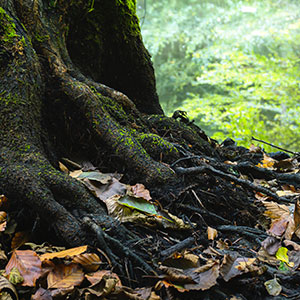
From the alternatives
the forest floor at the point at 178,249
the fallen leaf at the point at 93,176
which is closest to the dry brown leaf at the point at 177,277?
the forest floor at the point at 178,249

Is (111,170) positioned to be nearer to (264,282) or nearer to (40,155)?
(40,155)

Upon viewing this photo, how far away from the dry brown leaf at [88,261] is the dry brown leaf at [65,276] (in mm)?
23

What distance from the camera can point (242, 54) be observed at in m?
10.6

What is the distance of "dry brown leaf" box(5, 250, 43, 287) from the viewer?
1.21 m

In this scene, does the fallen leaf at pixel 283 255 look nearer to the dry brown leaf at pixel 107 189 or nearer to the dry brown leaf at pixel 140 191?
the dry brown leaf at pixel 140 191

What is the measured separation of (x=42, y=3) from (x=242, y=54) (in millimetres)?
9499

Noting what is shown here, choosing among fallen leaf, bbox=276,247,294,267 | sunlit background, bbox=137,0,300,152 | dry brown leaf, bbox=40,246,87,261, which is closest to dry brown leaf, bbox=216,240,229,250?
fallen leaf, bbox=276,247,294,267

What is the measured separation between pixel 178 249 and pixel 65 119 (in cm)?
124

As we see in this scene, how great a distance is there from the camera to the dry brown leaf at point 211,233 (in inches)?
65.1

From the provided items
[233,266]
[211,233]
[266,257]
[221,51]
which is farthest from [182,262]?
[221,51]

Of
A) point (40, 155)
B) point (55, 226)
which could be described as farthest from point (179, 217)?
point (40, 155)

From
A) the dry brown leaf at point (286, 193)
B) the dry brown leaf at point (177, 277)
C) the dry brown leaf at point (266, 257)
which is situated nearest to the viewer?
the dry brown leaf at point (177, 277)

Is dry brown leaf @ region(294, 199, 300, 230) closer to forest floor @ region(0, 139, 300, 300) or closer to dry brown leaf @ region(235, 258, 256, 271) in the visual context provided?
forest floor @ region(0, 139, 300, 300)

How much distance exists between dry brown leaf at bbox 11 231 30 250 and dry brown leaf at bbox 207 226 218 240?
978 millimetres
